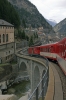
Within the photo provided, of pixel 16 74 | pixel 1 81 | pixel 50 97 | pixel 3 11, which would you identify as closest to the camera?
pixel 50 97

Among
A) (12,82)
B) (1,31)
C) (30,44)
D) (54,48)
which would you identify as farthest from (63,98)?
(30,44)

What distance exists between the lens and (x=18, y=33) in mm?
92188

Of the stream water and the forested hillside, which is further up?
the forested hillside

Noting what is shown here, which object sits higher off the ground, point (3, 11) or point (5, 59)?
point (3, 11)

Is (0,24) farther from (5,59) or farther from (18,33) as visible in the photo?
(18,33)

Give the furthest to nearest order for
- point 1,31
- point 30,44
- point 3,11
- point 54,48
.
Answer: point 3,11
point 30,44
point 1,31
point 54,48

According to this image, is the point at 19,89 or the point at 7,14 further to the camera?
the point at 7,14

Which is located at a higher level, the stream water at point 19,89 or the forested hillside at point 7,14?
the forested hillside at point 7,14

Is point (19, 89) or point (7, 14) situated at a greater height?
point (7, 14)

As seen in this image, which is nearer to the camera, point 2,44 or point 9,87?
point 9,87

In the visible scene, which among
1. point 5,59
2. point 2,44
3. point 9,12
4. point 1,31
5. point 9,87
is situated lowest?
point 9,87

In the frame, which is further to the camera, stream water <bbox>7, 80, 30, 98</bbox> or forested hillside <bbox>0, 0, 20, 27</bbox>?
forested hillside <bbox>0, 0, 20, 27</bbox>

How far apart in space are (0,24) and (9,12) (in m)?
44.9

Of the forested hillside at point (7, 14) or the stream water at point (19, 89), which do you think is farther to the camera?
the forested hillside at point (7, 14)
